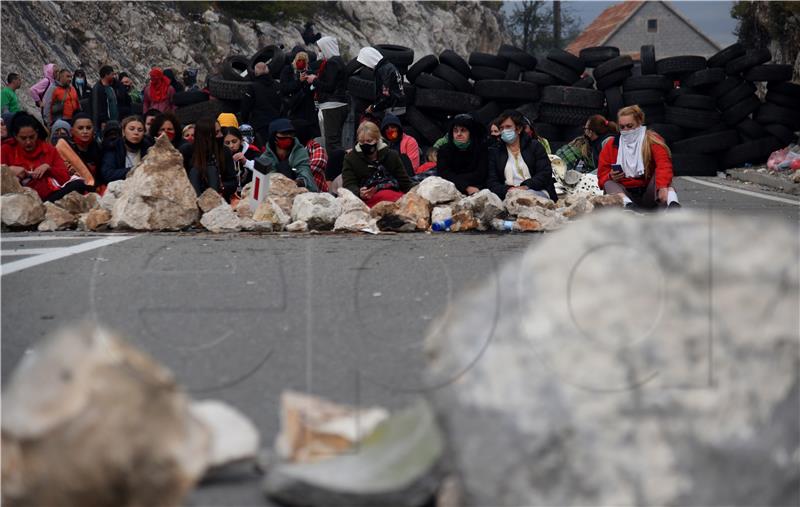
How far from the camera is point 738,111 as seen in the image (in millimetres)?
19859

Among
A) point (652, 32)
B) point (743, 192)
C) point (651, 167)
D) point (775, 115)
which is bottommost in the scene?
point (743, 192)

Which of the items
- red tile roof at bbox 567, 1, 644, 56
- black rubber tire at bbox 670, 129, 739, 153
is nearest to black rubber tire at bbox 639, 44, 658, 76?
black rubber tire at bbox 670, 129, 739, 153

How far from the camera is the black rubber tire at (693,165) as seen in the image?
783 inches

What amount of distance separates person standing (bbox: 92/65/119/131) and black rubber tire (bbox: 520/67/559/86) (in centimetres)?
840

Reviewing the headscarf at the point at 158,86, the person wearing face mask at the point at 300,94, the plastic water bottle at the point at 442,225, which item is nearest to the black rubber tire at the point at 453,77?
the person wearing face mask at the point at 300,94

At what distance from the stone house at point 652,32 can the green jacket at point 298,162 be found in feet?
200

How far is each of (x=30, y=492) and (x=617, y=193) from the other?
9.29m

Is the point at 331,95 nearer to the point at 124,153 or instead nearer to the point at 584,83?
the point at 584,83

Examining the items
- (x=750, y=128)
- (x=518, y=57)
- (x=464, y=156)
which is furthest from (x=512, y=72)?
(x=464, y=156)

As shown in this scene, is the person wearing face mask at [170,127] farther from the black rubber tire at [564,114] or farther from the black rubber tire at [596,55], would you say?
the black rubber tire at [596,55]

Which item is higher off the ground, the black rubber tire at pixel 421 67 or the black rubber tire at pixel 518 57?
the black rubber tire at pixel 518 57

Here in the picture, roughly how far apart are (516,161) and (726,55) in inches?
370

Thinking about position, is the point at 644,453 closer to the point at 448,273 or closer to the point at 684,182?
the point at 448,273

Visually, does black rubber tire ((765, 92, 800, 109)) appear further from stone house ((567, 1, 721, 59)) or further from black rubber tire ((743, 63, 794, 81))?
stone house ((567, 1, 721, 59))
